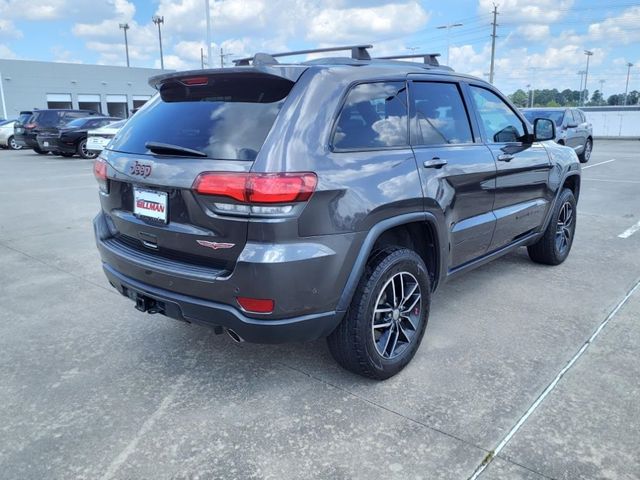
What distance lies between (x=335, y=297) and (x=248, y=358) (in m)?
1.02

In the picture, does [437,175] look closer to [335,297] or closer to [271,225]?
[335,297]

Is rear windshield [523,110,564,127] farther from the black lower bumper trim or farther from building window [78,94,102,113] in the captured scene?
building window [78,94,102,113]

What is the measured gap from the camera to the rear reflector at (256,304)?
2.47 meters

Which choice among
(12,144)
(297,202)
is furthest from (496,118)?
(12,144)

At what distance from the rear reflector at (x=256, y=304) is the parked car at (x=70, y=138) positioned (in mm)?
16512

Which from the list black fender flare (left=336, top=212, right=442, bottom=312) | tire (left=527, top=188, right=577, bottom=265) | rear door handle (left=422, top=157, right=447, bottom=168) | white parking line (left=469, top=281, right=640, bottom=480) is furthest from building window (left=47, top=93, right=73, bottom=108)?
white parking line (left=469, top=281, right=640, bottom=480)

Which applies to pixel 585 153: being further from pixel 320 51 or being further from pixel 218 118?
pixel 218 118

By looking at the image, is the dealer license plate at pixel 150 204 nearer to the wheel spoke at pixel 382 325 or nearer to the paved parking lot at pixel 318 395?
the paved parking lot at pixel 318 395

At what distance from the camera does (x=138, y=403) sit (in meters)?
2.84

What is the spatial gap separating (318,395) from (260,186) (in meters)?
1.27

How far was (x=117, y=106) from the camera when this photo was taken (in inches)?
2228

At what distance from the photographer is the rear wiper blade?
8.56 feet

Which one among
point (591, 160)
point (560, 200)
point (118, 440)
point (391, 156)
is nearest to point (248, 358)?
point (118, 440)

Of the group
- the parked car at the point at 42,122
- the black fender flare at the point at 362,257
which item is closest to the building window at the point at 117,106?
the parked car at the point at 42,122
